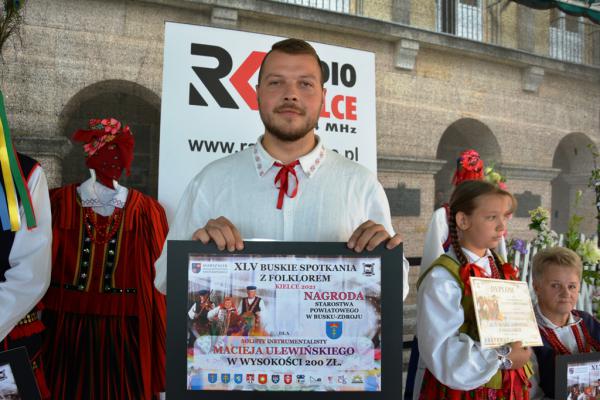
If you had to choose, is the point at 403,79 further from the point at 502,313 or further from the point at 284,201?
the point at 284,201

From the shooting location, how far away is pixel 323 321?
1.28 m

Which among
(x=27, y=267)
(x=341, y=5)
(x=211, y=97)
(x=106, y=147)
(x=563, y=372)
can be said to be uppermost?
(x=341, y=5)

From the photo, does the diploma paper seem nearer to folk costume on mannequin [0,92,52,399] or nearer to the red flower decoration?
folk costume on mannequin [0,92,52,399]

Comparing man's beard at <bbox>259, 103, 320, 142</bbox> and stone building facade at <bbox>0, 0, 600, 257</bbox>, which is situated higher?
stone building facade at <bbox>0, 0, 600, 257</bbox>

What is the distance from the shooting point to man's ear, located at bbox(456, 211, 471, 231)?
6.44 feet

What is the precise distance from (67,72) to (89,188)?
3.04 metres

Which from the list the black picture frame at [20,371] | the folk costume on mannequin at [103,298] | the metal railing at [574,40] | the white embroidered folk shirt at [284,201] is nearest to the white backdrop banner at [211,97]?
the folk costume on mannequin at [103,298]

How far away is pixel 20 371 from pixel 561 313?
82.5 inches

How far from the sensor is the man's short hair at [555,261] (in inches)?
86.3

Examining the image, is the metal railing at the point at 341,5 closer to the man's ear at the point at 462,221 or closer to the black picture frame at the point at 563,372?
the man's ear at the point at 462,221

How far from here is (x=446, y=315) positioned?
172 centimetres

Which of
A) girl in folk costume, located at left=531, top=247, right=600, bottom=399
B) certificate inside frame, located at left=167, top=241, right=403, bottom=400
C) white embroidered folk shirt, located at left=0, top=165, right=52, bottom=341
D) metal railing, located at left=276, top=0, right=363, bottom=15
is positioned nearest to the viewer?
certificate inside frame, located at left=167, top=241, right=403, bottom=400

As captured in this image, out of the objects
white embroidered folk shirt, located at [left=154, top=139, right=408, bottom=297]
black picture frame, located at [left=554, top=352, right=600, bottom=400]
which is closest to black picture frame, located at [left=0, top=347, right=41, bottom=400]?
white embroidered folk shirt, located at [left=154, top=139, right=408, bottom=297]

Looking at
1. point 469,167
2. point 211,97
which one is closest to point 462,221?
point 211,97
